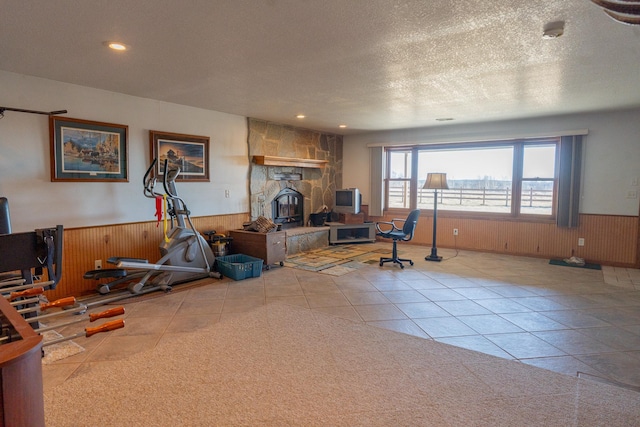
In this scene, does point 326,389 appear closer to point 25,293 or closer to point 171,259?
point 25,293

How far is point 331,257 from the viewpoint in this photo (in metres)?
5.98

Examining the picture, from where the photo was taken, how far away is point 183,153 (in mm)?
4930

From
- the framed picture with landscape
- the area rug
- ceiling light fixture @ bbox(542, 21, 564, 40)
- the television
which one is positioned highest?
ceiling light fixture @ bbox(542, 21, 564, 40)

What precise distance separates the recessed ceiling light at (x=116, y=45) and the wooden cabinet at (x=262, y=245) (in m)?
2.88

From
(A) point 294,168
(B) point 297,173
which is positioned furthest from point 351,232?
(A) point 294,168

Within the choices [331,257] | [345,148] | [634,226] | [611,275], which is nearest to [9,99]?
[331,257]

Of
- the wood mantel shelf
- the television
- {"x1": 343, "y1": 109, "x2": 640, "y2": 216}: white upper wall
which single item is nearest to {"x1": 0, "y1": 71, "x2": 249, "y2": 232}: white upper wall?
the wood mantel shelf

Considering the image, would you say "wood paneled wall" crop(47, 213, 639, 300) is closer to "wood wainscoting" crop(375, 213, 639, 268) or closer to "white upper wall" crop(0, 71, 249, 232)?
"wood wainscoting" crop(375, 213, 639, 268)

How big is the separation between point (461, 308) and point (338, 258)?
260cm

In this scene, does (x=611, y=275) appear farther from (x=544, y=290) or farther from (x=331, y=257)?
(x=331, y=257)

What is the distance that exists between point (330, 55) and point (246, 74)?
99 cm

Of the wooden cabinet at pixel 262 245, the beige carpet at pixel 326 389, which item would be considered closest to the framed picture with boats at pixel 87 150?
the wooden cabinet at pixel 262 245

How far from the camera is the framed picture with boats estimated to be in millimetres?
3746

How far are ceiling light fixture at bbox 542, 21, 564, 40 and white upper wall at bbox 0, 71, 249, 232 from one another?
429 centimetres
